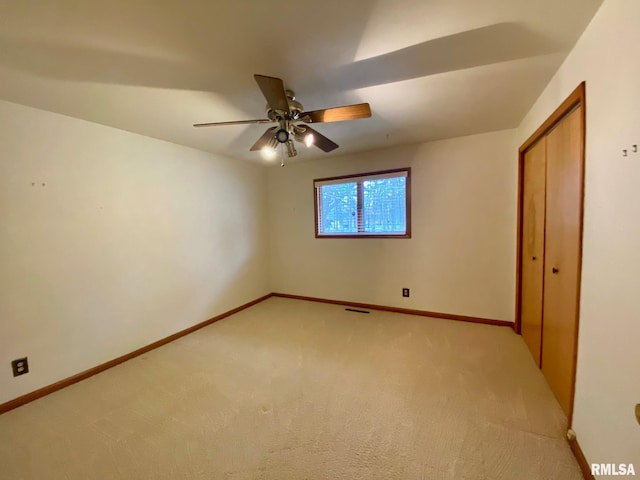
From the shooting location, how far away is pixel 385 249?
3666mm

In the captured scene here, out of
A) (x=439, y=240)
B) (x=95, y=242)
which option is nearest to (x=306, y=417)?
(x=95, y=242)

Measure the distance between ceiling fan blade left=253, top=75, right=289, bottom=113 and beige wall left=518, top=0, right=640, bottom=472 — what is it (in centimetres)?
149

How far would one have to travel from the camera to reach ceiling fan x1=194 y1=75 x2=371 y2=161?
4.95ft

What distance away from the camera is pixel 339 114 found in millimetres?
1755

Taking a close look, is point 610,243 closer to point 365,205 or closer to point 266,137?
point 266,137

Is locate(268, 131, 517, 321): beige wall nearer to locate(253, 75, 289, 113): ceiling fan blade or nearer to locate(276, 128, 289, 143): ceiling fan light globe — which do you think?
locate(276, 128, 289, 143): ceiling fan light globe

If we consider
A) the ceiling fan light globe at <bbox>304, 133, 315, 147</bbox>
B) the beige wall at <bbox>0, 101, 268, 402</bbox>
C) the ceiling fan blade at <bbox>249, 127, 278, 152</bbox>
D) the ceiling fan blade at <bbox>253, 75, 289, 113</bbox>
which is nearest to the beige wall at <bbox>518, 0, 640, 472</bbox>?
the ceiling fan blade at <bbox>253, 75, 289, 113</bbox>

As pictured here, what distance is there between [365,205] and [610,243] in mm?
2768

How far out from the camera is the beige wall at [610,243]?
1.03 m

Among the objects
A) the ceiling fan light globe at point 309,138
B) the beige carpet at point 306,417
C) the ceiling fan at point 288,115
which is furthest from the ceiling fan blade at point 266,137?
the beige carpet at point 306,417

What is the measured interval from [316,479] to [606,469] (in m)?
1.29

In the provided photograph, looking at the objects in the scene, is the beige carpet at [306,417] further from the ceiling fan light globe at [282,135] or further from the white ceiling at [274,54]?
the white ceiling at [274,54]

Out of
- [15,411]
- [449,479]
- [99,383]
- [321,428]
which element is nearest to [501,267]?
[449,479]

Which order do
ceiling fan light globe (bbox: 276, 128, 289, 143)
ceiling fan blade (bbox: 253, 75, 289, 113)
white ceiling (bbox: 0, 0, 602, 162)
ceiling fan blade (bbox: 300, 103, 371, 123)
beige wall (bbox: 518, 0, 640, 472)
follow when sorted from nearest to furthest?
beige wall (bbox: 518, 0, 640, 472) < white ceiling (bbox: 0, 0, 602, 162) < ceiling fan blade (bbox: 253, 75, 289, 113) < ceiling fan blade (bbox: 300, 103, 371, 123) < ceiling fan light globe (bbox: 276, 128, 289, 143)
